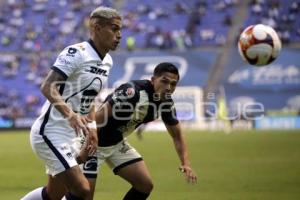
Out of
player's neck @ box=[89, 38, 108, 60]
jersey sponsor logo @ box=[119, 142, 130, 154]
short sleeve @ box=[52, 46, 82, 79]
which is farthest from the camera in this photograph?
jersey sponsor logo @ box=[119, 142, 130, 154]

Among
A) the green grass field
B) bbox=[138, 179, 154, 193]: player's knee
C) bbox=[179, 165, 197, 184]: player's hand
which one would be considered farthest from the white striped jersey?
the green grass field

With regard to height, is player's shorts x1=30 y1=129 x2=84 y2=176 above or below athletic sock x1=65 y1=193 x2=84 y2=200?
above

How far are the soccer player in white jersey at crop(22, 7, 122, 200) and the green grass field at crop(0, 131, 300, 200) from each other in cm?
416

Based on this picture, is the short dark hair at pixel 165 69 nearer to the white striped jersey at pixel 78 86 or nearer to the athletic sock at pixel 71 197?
the white striped jersey at pixel 78 86

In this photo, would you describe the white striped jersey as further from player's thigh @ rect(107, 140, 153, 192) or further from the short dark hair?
player's thigh @ rect(107, 140, 153, 192)

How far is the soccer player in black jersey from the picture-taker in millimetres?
6910

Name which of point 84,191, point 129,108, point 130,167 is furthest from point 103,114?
point 84,191

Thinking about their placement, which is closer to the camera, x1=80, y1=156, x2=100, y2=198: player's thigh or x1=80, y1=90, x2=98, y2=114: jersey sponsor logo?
x1=80, y1=90, x2=98, y2=114: jersey sponsor logo

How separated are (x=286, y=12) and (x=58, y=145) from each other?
108 feet

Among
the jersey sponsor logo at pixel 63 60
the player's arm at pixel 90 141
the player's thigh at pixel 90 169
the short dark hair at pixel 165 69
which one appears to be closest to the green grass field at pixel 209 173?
the player's thigh at pixel 90 169

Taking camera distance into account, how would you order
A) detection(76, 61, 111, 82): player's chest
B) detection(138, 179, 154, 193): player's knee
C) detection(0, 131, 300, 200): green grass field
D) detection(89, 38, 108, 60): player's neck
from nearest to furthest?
detection(76, 61, 111, 82): player's chest
detection(89, 38, 108, 60): player's neck
detection(138, 179, 154, 193): player's knee
detection(0, 131, 300, 200): green grass field

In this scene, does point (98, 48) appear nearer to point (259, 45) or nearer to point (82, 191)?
point (82, 191)

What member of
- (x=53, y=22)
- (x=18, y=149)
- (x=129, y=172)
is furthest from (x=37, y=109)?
(x=129, y=172)

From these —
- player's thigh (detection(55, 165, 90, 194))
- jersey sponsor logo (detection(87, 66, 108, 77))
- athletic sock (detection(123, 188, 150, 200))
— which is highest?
jersey sponsor logo (detection(87, 66, 108, 77))
